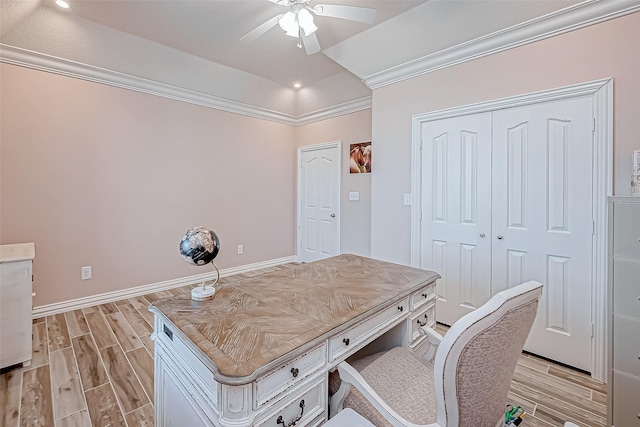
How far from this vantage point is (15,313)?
205cm

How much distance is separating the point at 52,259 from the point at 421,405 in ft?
12.1

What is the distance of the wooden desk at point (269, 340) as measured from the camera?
0.84 m

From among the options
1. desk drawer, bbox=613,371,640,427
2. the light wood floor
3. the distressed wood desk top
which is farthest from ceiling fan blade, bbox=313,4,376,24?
the light wood floor

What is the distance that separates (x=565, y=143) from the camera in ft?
7.07

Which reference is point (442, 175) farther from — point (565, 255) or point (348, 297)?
point (348, 297)

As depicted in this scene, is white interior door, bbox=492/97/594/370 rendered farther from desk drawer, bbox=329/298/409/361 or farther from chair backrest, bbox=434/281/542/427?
chair backrest, bbox=434/281/542/427

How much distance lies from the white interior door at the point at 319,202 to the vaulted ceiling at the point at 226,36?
124cm

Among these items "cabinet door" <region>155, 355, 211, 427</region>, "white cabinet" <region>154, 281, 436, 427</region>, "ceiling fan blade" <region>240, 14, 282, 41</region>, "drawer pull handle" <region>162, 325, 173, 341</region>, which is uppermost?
"ceiling fan blade" <region>240, 14, 282, 41</region>

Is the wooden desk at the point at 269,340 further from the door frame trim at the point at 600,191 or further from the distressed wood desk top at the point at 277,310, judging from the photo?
the door frame trim at the point at 600,191

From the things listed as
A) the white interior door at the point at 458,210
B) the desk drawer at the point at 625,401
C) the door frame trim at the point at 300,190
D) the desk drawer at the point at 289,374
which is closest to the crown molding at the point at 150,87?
the door frame trim at the point at 300,190

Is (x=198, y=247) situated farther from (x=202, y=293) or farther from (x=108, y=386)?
(x=108, y=386)

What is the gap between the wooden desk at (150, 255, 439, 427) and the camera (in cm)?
84

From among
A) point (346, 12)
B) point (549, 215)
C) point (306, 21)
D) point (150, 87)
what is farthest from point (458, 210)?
point (150, 87)

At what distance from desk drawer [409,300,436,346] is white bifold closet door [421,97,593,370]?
113 centimetres
